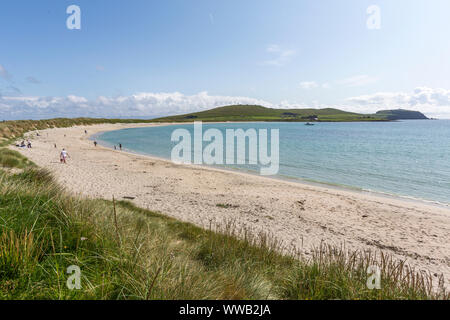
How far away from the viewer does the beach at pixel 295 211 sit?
31.6ft

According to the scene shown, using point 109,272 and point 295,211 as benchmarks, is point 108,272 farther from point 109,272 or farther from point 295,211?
point 295,211

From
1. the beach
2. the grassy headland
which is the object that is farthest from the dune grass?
the beach

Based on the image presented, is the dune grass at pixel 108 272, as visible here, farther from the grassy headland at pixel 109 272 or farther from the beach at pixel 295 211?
the beach at pixel 295 211

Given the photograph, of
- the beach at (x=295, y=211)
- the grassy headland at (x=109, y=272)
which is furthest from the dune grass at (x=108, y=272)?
the beach at (x=295, y=211)

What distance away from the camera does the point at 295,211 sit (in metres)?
13.5

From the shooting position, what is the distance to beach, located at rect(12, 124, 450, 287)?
9.64 metres

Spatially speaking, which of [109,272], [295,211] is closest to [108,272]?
[109,272]

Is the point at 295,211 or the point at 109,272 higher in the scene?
the point at 109,272

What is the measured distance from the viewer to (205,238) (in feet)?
22.3

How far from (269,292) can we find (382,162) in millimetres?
37716

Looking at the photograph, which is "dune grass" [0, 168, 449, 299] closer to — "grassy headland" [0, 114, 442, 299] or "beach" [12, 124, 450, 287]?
"grassy headland" [0, 114, 442, 299]
